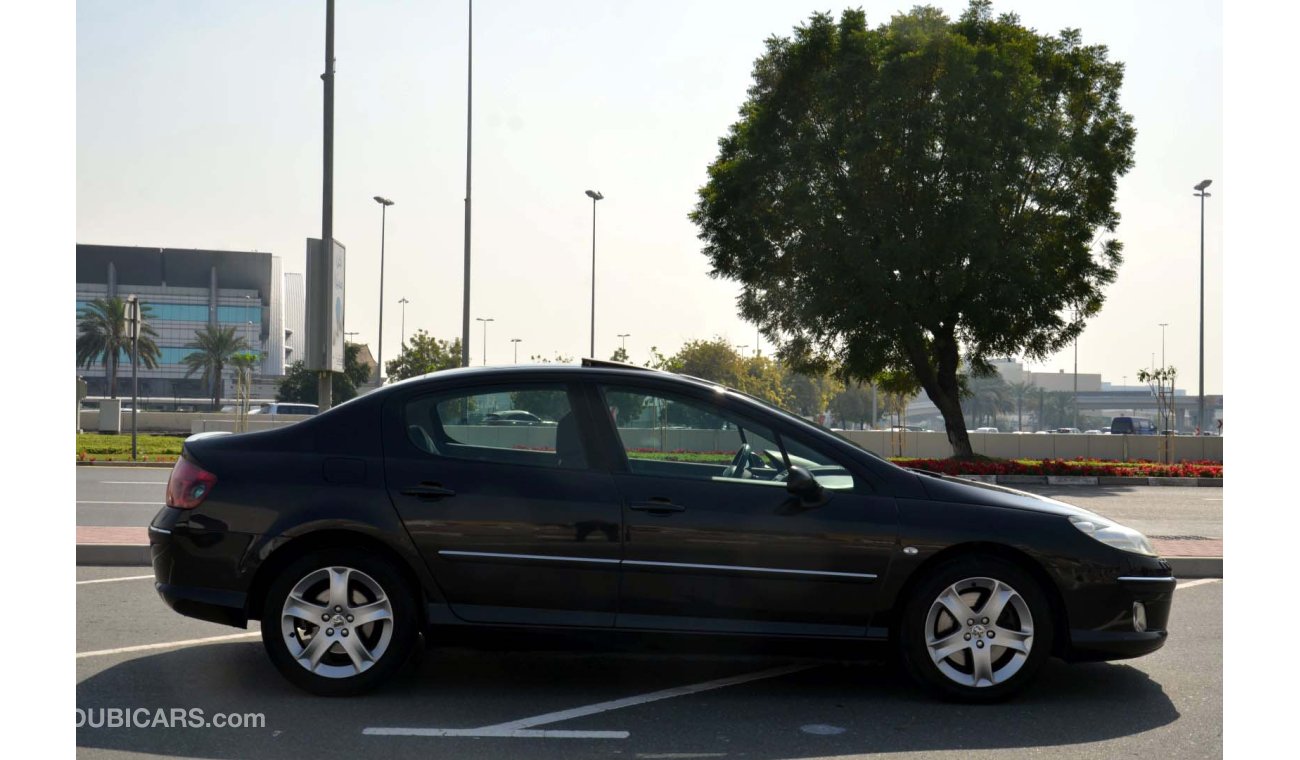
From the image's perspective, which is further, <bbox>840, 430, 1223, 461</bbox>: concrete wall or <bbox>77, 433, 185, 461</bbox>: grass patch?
<bbox>840, 430, 1223, 461</bbox>: concrete wall

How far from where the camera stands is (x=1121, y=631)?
5.43 meters

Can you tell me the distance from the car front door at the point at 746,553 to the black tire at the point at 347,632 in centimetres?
99

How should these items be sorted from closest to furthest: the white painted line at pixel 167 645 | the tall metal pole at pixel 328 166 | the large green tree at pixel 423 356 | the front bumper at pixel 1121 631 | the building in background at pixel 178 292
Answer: the front bumper at pixel 1121 631 → the white painted line at pixel 167 645 → the tall metal pole at pixel 328 166 → the large green tree at pixel 423 356 → the building in background at pixel 178 292

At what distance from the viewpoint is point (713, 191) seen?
30.2 m

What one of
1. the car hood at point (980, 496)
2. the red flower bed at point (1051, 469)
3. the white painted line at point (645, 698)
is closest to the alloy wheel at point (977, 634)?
the car hood at point (980, 496)

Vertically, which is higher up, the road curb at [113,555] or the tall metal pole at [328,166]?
the tall metal pole at [328,166]

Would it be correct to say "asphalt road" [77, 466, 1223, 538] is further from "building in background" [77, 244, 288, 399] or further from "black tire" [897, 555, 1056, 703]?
"building in background" [77, 244, 288, 399]

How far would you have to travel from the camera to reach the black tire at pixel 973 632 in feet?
17.6

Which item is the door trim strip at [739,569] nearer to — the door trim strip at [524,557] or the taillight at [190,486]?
the door trim strip at [524,557]

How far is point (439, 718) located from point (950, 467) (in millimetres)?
19871

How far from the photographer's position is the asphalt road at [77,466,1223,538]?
539 inches

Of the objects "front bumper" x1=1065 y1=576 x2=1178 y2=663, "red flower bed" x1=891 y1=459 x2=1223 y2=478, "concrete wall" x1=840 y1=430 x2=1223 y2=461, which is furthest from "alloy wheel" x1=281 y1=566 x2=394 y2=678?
"concrete wall" x1=840 y1=430 x2=1223 y2=461

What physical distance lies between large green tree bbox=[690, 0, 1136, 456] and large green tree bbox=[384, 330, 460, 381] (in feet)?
129

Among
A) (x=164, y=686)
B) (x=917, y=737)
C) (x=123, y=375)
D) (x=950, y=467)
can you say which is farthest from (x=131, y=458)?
(x=123, y=375)
